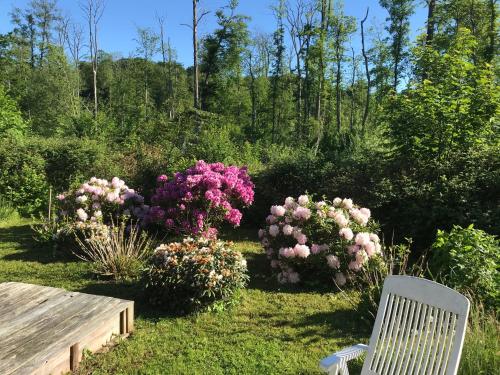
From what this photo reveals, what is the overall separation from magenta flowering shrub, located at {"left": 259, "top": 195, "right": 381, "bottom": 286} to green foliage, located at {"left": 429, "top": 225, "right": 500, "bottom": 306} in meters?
0.85

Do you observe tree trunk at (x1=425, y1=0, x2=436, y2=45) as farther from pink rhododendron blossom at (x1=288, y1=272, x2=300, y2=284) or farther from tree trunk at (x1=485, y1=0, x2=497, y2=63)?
pink rhododendron blossom at (x1=288, y1=272, x2=300, y2=284)

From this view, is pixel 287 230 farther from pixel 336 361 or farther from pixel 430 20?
pixel 430 20

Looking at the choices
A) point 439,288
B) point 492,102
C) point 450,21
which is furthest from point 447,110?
point 450,21

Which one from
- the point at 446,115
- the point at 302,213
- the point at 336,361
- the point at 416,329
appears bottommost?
the point at 336,361

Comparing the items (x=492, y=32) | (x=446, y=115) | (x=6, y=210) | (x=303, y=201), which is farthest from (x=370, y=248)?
(x=492, y=32)

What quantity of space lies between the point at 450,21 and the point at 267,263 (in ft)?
69.1

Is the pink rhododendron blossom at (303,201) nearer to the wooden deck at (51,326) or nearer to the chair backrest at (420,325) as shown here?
the wooden deck at (51,326)

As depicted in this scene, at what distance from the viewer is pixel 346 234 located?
4.86 m

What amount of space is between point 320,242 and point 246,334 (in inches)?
69.0

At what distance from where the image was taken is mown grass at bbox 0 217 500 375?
311cm

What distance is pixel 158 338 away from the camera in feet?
11.9

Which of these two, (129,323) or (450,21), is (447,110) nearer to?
(129,323)

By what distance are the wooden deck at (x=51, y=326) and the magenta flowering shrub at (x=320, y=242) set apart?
2.14 metres

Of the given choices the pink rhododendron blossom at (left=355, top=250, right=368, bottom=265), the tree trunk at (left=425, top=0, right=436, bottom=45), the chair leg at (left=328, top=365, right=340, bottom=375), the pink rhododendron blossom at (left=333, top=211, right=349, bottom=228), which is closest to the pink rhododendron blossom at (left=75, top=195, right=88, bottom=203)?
the pink rhododendron blossom at (left=333, top=211, right=349, bottom=228)
